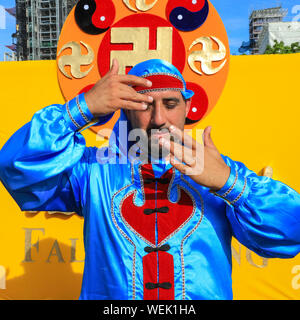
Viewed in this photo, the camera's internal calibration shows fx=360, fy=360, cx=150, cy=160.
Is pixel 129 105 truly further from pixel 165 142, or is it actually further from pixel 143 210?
pixel 143 210

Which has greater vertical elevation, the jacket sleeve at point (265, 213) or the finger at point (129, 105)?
the finger at point (129, 105)

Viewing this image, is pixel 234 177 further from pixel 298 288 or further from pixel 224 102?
pixel 298 288

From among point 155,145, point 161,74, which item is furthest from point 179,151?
point 161,74

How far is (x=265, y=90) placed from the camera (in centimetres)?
292

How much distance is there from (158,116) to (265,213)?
0.51 metres

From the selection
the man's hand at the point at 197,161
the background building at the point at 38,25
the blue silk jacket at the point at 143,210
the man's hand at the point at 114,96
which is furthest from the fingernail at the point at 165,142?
the background building at the point at 38,25

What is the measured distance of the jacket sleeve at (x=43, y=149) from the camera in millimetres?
1173

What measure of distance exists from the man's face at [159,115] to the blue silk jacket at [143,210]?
157 mm

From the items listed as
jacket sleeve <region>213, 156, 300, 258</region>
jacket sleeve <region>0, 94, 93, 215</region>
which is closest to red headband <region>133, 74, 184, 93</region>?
jacket sleeve <region>0, 94, 93, 215</region>

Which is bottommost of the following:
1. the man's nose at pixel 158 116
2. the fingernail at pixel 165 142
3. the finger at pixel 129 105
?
the fingernail at pixel 165 142

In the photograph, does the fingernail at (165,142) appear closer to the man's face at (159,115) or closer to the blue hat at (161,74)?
the man's face at (159,115)

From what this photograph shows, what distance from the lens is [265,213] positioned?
3.90 ft

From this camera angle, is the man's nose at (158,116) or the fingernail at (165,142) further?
the man's nose at (158,116)
